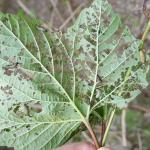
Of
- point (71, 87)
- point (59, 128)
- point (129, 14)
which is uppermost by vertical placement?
point (129, 14)

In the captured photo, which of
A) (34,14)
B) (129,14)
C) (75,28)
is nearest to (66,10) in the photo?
(34,14)

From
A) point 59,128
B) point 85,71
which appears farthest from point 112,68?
point 59,128

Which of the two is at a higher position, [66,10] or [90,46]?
[66,10]

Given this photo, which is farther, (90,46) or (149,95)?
(149,95)

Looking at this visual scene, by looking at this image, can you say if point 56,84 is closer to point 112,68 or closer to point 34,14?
point 112,68

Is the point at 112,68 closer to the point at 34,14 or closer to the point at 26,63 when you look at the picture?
the point at 26,63

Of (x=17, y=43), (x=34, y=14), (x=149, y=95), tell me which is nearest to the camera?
(x=17, y=43)

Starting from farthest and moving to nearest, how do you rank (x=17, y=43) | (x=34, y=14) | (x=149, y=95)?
(x=34, y=14) < (x=149, y=95) < (x=17, y=43)
